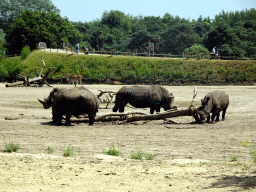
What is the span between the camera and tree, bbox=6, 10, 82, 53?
75.1 m

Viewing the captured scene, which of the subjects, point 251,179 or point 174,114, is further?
point 174,114

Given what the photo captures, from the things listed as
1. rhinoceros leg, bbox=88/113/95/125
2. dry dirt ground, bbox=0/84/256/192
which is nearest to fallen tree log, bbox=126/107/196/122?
dry dirt ground, bbox=0/84/256/192

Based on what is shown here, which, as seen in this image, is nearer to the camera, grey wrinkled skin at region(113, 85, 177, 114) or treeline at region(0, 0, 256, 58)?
grey wrinkled skin at region(113, 85, 177, 114)

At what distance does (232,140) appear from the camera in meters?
13.9

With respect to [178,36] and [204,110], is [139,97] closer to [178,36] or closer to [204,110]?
[204,110]

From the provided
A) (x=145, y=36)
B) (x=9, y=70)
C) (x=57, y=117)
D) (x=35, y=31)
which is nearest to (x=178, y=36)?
(x=145, y=36)

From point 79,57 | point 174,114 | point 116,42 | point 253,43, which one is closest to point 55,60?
point 79,57

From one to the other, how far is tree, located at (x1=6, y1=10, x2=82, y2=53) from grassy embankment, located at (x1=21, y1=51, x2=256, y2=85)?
11127mm

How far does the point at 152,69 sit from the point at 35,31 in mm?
29064

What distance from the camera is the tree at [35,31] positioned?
75.1 metres

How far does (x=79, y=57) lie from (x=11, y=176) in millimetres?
56655

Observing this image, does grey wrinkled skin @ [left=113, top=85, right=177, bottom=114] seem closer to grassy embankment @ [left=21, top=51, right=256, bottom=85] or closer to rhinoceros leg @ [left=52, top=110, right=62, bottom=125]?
rhinoceros leg @ [left=52, top=110, right=62, bottom=125]

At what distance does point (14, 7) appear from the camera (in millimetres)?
117875

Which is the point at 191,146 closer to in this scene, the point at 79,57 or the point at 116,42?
the point at 79,57
